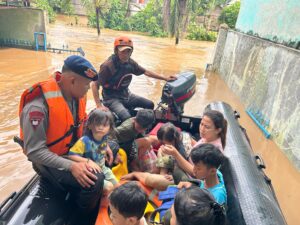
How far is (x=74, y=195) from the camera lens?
6.30 ft

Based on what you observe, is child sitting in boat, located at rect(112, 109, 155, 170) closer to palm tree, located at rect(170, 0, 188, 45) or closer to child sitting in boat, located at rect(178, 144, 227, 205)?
child sitting in boat, located at rect(178, 144, 227, 205)

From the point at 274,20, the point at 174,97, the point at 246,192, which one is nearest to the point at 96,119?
the point at 246,192

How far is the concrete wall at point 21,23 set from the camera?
1290cm

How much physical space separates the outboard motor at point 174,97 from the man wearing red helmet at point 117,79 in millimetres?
176

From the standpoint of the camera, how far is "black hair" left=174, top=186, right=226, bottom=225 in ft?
3.74

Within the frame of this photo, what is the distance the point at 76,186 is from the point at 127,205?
2.00 feet

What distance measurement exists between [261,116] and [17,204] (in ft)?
18.4

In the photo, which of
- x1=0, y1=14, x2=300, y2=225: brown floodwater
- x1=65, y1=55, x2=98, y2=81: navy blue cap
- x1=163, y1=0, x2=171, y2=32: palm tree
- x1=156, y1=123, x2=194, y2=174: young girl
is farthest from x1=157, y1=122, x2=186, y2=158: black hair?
x1=163, y1=0, x2=171, y2=32: palm tree

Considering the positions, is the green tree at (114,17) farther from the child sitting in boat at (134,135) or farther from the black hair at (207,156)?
the black hair at (207,156)

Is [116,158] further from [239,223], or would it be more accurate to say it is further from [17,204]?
[239,223]

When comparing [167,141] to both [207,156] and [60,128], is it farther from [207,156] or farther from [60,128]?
[60,128]

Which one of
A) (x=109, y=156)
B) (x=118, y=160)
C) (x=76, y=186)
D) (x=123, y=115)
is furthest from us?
(x=123, y=115)

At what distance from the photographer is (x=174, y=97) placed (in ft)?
11.0

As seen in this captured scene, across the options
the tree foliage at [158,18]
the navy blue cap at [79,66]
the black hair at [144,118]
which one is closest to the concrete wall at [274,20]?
the black hair at [144,118]
